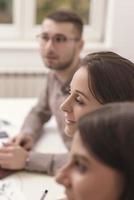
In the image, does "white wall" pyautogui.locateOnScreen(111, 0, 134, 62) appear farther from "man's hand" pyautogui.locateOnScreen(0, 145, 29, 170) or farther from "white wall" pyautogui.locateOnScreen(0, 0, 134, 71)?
"man's hand" pyautogui.locateOnScreen(0, 145, 29, 170)

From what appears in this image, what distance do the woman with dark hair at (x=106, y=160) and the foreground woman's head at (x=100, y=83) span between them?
31cm

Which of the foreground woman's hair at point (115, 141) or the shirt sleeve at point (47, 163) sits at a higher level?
the foreground woman's hair at point (115, 141)

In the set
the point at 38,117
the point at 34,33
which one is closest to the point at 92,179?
the point at 38,117

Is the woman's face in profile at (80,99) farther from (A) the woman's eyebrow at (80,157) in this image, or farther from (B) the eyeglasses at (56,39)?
(B) the eyeglasses at (56,39)

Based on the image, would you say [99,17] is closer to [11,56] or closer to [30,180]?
[11,56]

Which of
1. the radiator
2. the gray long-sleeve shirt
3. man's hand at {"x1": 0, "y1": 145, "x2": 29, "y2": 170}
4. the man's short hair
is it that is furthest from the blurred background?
man's hand at {"x1": 0, "y1": 145, "x2": 29, "y2": 170}

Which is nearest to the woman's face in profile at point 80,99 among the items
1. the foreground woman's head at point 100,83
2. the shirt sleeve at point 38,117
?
the foreground woman's head at point 100,83

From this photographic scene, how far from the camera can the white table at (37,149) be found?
1.49 m

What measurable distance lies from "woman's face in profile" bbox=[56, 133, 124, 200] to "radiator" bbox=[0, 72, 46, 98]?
8.35 ft

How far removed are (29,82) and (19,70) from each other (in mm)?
122

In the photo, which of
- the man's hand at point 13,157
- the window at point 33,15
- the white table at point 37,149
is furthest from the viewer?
the window at point 33,15

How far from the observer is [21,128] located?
2.03 metres

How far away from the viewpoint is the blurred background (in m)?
3.21

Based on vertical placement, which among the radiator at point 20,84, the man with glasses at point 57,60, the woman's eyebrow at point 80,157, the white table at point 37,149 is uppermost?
the woman's eyebrow at point 80,157
